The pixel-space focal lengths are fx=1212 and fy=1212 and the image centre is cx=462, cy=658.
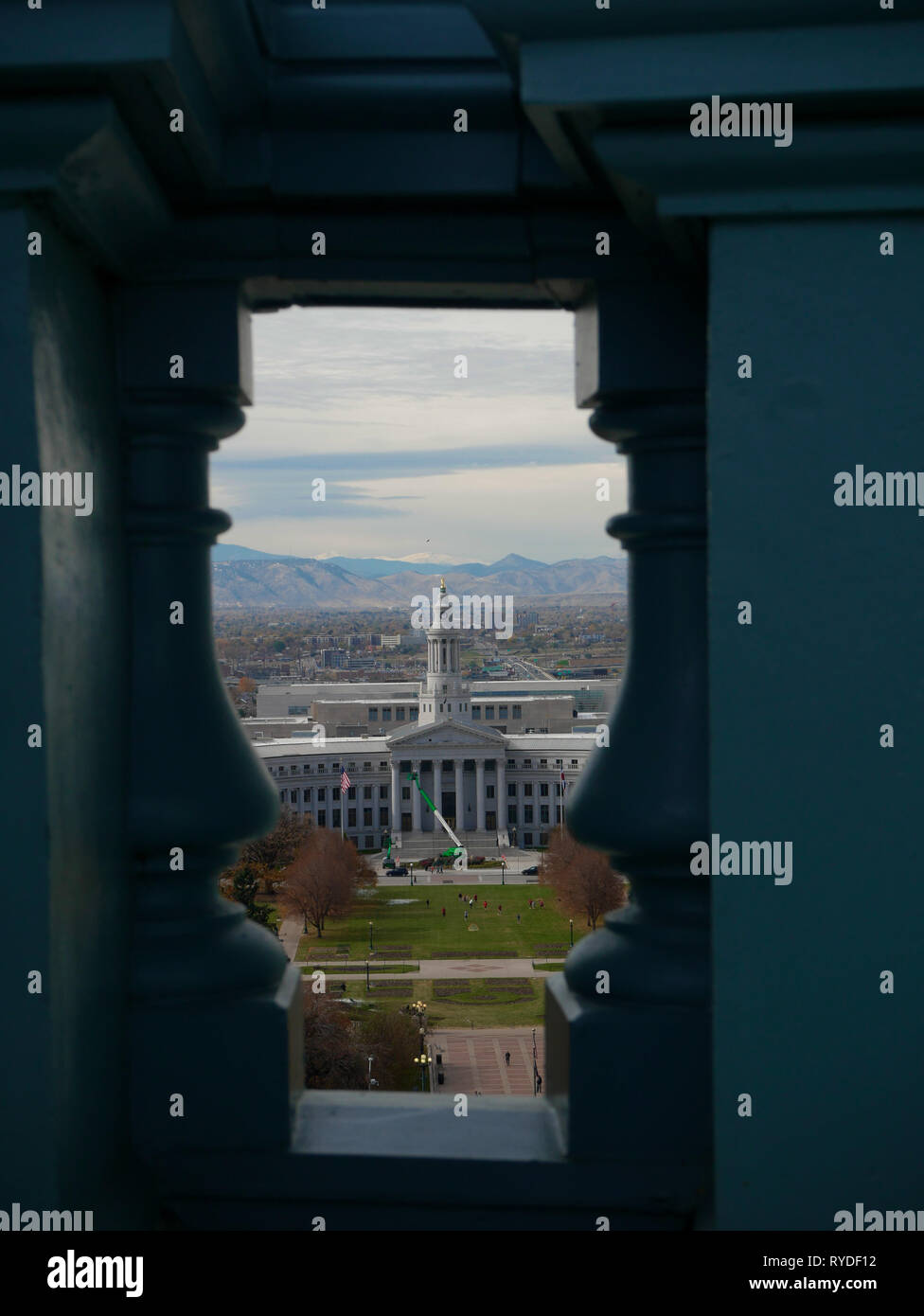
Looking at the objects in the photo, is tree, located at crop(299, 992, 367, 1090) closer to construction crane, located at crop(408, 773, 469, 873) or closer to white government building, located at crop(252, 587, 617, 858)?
construction crane, located at crop(408, 773, 469, 873)

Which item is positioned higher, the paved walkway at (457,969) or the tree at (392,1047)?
the tree at (392,1047)

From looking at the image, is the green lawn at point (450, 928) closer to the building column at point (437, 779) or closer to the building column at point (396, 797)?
the building column at point (396, 797)

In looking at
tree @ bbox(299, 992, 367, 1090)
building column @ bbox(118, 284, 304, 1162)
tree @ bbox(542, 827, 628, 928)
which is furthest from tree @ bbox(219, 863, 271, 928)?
building column @ bbox(118, 284, 304, 1162)

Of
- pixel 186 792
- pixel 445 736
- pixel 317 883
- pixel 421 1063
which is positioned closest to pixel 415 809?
pixel 445 736

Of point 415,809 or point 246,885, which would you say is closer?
point 246,885

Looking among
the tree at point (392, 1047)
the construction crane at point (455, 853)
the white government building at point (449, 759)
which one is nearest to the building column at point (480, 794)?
the white government building at point (449, 759)

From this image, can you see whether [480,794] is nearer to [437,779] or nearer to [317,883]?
[437,779]
